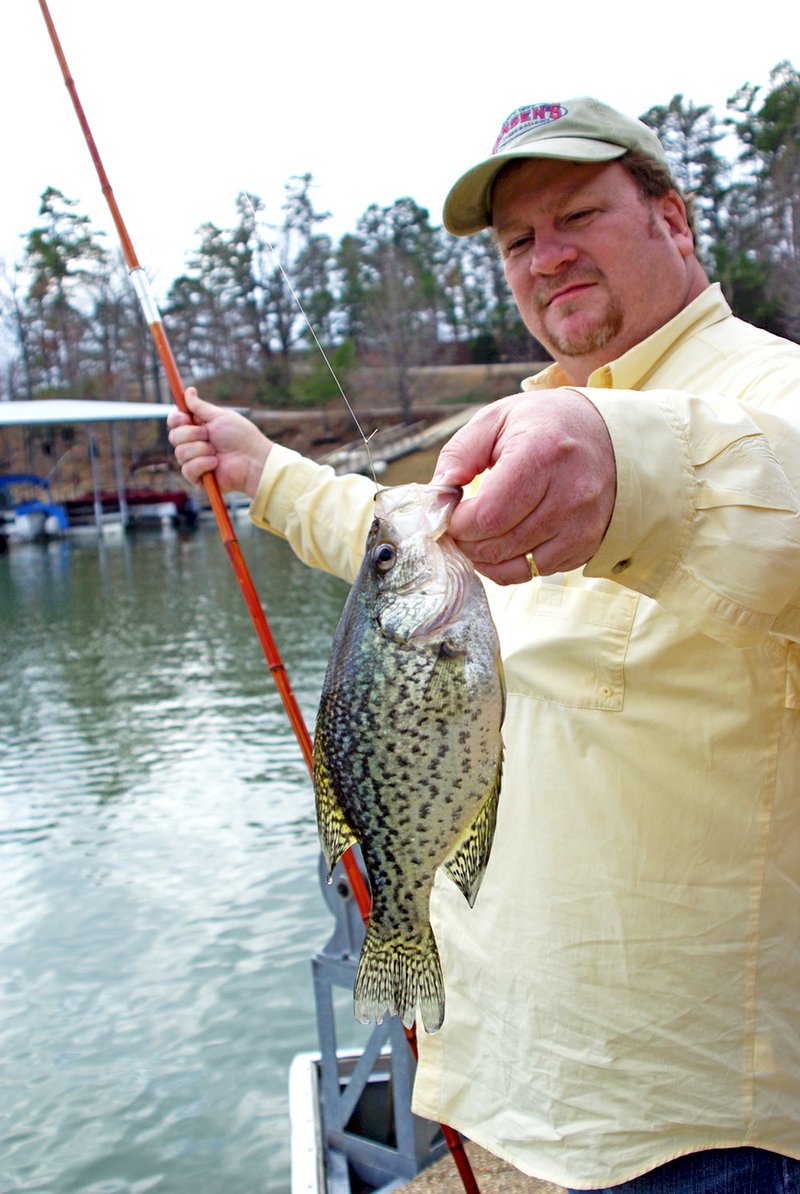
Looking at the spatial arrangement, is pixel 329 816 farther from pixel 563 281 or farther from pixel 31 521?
pixel 31 521

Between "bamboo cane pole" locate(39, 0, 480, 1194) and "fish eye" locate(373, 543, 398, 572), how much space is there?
114cm

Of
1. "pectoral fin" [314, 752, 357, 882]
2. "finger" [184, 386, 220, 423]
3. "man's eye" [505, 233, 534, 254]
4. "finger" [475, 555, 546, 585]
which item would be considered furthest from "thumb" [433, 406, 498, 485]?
"finger" [184, 386, 220, 423]

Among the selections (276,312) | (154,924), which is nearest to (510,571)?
(154,924)

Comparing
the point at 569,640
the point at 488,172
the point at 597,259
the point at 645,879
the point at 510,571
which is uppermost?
the point at 488,172

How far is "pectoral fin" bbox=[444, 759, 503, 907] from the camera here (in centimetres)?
181

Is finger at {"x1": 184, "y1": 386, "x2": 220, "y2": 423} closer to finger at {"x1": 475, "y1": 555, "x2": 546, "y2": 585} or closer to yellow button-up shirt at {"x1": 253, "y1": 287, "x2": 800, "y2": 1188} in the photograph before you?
yellow button-up shirt at {"x1": 253, "y1": 287, "x2": 800, "y2": 1188}

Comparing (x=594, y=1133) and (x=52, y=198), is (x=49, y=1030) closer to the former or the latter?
(x=594, y=1133)

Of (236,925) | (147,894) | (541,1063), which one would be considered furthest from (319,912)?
(541,1063)

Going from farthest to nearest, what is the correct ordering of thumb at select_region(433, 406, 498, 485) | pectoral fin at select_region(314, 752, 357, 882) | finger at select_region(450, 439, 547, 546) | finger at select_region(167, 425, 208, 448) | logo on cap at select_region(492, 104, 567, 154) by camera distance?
1. finger at select_region(167, 425, 208, 448)
2. logo on cap at select_region(492, 104, 567, 154)
3. pectoral fin at select_region(314, 752, 357, 882)
4. thumb at select_region(433, 406, 498, 485)
5. finger at select_region(450, 439, 547, 546)

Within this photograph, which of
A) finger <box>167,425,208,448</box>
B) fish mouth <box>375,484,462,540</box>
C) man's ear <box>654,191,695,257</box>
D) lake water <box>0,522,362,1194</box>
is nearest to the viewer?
fish mouth <box>375,484,462,540</box>

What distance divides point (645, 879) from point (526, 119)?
1.61m

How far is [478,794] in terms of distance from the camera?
179cm

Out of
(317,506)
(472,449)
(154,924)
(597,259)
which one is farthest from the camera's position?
(154,924)

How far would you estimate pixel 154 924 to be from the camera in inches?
322
